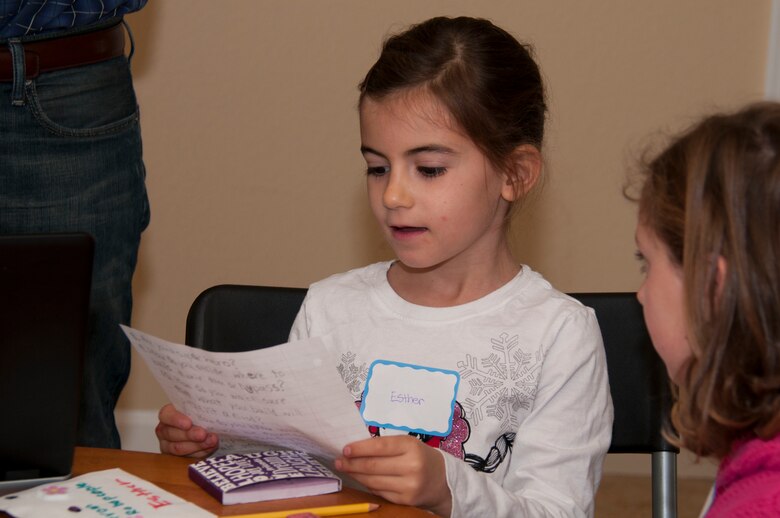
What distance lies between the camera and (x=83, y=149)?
6.59ft

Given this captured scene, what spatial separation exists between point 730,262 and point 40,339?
74cm

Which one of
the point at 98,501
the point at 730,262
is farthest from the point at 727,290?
the point at 98,501

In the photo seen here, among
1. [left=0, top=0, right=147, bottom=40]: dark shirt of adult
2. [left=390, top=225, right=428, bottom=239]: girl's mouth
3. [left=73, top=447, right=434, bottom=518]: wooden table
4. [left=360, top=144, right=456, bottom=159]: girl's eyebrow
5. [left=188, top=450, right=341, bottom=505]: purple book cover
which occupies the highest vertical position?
[left=0, top=0, right=147, bottom=40]: dark shirt of adult

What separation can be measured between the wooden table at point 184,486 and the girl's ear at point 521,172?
2.16ft

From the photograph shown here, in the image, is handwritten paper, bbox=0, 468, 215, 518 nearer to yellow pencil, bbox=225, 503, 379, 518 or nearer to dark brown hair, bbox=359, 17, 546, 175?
yellow pencil, bbox=225, 503, 379, 518

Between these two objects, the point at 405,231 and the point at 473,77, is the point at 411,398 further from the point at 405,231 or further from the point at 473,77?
the point at 473,77

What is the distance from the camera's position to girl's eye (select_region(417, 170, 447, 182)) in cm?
166

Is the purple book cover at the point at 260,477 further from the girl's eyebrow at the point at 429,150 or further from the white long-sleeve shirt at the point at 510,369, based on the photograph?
the girl's eyebrow at the point at 429,150

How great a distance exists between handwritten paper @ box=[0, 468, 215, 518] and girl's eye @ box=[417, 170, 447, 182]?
66 centimetres

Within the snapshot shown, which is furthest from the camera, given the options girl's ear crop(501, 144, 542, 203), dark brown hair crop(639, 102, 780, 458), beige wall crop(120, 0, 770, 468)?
beige wall crop(120, 0, 770, 468)

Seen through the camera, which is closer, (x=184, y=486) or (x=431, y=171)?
(x=184, y=486)

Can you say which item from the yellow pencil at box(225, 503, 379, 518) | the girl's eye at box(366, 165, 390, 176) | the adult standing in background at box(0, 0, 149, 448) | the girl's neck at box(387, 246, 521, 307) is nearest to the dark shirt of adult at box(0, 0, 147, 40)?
the adult standing in background at box(0, 0, 149, 448)

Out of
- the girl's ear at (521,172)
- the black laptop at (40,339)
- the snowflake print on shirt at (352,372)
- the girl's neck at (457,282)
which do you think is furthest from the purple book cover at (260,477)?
the girl's ear at (521,172)

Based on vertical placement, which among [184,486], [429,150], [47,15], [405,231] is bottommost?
[184,486]
